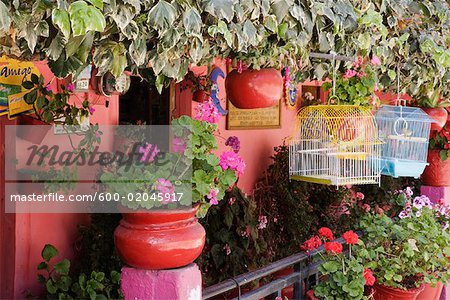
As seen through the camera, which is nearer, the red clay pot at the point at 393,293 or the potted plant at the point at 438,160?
the red clay pot at the point at 393,293

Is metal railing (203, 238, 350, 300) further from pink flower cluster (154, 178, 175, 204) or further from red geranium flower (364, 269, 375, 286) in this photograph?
pink flower cluster (154, 178, 175, 204)

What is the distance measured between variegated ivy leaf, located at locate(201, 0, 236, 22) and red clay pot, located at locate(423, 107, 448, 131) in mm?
2992

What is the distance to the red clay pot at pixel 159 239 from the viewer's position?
2.30 meters

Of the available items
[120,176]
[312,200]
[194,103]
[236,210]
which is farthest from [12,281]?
[312,200]

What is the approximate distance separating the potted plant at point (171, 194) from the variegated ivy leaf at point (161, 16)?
723 mm

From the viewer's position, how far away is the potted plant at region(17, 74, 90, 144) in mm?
3076

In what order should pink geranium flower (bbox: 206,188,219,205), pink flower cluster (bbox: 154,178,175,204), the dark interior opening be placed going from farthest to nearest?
the dark interior opening, pink geranium flower (bbox: 206,188,219,205), pink flower cluster (bbox: 154,178,175,204)

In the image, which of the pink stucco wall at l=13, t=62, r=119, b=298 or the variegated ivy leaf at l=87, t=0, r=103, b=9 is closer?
the variegated ivy leaf at l=87, t=0, r=103, b=9


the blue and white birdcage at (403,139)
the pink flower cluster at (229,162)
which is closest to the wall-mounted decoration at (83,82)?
the pink flower cluster at (229,162)

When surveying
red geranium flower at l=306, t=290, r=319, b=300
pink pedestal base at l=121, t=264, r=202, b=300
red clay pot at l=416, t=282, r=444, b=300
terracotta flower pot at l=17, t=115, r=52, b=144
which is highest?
terracotta flower pot at l=17, t=115, r=52, b=144

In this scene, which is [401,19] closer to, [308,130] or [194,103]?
[308,130]

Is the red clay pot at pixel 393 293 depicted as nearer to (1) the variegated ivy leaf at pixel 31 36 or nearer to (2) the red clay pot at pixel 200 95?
(2) the red clay pot at pixel 200 95

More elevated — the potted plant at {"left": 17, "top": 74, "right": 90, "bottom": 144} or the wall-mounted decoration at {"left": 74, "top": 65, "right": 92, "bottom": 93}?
the wall-mounted decoration at {"left": 74, "top": 65, "right": 92, "bottom": 93}

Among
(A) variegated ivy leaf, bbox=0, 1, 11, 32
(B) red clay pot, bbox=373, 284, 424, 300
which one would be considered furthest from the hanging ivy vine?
(B) red clay pot, bbox=373, 284, 424, 300
